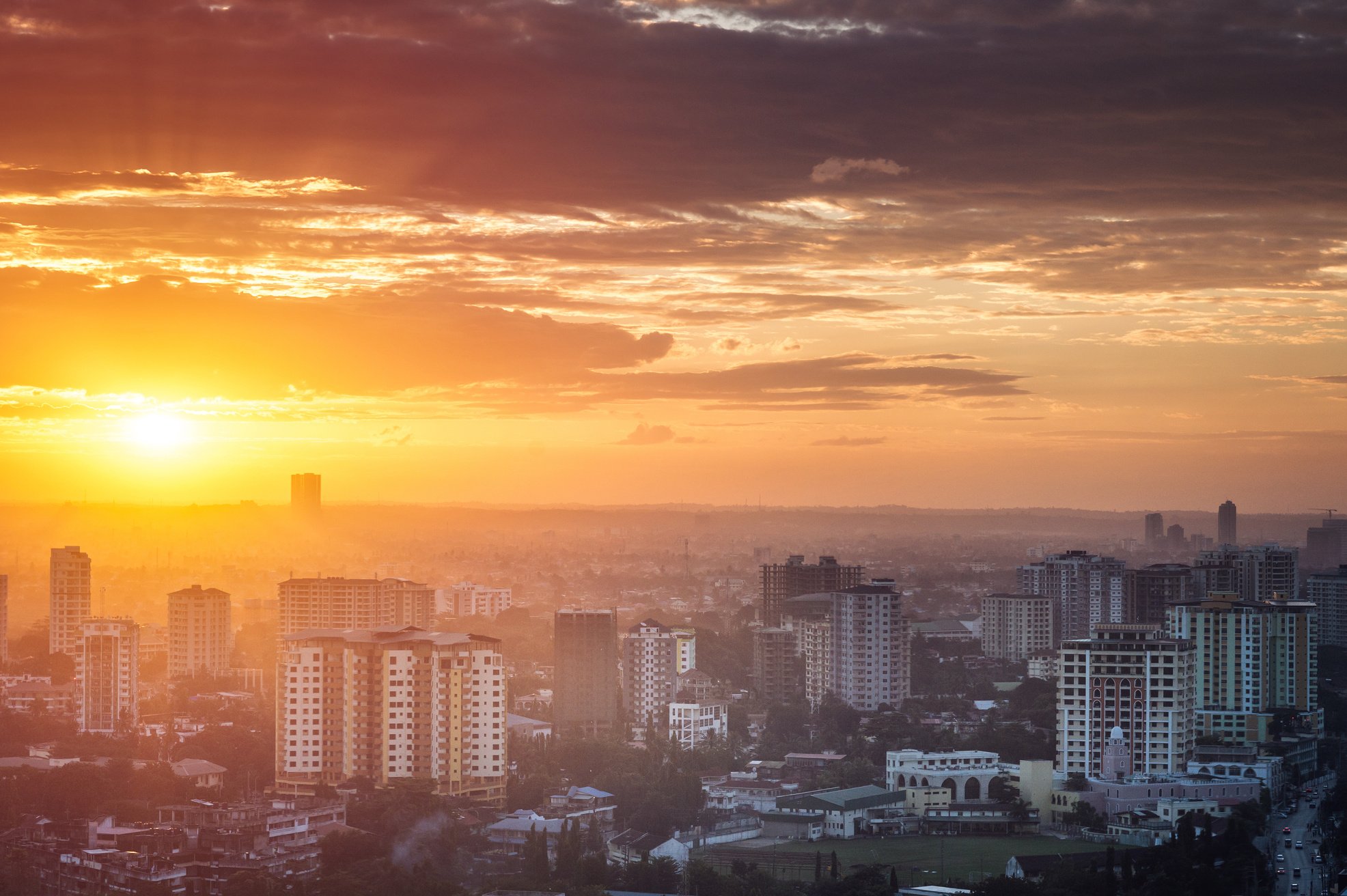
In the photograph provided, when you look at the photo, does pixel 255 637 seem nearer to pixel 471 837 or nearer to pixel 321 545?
pixel 321 545

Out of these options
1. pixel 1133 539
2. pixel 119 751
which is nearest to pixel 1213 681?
pixel 119 751

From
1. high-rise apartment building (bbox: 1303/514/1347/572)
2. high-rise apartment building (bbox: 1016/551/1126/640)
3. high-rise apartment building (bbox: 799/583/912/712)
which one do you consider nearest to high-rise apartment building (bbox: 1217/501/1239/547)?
high-rise apartment building (bbox: 1303/514/1347/572)

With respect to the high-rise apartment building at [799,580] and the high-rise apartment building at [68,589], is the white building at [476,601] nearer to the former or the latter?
the high-rise apartment building at [799,580]

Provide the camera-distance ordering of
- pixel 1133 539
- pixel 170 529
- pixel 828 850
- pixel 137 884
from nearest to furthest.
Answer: pixel 137 884
pixel 828 850
pixel 170 529
pixel 1133 539

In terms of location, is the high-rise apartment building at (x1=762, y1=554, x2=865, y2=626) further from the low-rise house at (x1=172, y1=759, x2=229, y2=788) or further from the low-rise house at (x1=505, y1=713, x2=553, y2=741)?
the low-rise house at (x1=172, y1=759, x2=229, y2=788)

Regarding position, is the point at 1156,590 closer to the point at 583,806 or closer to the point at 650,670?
the point at 650,670

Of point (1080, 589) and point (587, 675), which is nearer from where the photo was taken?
point (587, 675)

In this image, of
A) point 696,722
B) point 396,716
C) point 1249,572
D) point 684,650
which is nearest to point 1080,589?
point 1249,572
